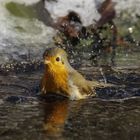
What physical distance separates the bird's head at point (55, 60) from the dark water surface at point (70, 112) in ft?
1.07

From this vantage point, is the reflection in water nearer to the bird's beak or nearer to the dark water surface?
the dark water surface

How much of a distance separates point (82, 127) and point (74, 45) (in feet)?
11.6

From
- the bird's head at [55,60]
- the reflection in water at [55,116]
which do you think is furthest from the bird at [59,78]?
the reflection in water at [55,116]

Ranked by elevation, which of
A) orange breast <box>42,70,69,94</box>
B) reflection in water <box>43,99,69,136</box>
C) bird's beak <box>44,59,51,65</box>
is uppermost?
bird's beak <box>44,59,51,65</box>

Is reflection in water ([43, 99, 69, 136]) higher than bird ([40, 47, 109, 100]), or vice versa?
bird ([40, 47, 109, 100])

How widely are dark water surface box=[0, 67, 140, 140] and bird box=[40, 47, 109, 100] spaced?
98mm

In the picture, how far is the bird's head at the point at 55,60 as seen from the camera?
6320 mm

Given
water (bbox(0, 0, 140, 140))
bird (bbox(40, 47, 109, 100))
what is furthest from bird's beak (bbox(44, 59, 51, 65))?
water (bbox(0, 0, 140, 140))

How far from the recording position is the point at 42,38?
8.94 metres

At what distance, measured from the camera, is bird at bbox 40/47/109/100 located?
6.36 m

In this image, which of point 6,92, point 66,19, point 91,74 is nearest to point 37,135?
point 6,92

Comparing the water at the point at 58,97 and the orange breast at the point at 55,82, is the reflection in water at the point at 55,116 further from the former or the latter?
the orange breast at the point at 55,82

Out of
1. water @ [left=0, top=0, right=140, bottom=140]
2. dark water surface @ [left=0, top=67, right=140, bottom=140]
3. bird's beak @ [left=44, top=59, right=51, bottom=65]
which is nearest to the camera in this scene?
dark water surface @ [left=0, top=67, right=140, bottom=140]

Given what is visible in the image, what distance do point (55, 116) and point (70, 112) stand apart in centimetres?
20
